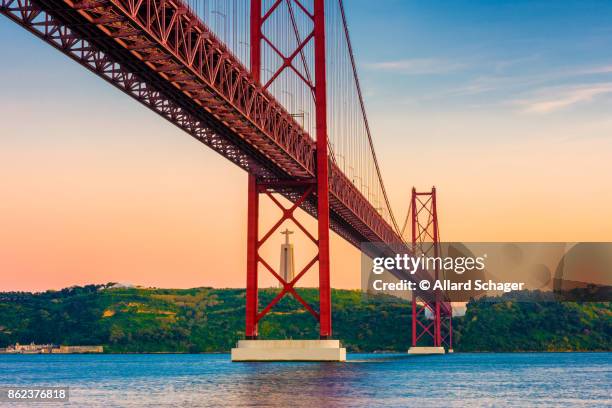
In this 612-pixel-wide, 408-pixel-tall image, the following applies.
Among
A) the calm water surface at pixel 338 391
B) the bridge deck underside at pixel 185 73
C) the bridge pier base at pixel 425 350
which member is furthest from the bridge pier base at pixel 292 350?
the bridge pier base at pixel 425 350

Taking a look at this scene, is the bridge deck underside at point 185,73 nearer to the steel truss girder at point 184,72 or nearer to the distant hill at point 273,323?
the steel truss girder at point 184,72

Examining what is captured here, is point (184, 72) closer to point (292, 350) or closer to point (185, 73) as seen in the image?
point (185, 73)

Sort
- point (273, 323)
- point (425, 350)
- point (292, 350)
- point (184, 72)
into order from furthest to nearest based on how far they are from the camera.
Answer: point (273, 323) → point (425, 350) → point (292, 350) → point (184, 72)

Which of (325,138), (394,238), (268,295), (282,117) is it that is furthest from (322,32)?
(268,295)

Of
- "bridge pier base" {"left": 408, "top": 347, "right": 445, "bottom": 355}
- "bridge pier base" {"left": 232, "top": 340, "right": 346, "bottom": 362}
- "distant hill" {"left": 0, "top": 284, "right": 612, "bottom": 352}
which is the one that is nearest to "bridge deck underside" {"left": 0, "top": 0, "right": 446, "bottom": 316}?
"bridge pier base" {"left": 232, "top": 340, "right": 346, "bottom": 362}

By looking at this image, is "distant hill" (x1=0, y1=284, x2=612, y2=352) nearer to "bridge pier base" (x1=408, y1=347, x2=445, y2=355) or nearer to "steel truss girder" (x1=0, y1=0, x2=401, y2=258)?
"bridge pier base" (x1=408, y1=347, x2=445, y2=355)

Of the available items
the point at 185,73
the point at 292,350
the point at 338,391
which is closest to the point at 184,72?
the point at 185,73

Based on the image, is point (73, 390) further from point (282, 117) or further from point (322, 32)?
point (322, 32)
